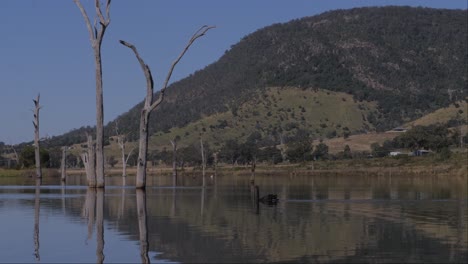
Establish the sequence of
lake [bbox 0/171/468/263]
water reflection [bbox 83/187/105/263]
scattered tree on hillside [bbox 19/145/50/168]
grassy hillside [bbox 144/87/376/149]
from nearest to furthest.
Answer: lake [bbox 0/171/468/263], water reflection [bbox 83/187/105/263], scattered tree on hillside [bbox 19/145/50/168], grassy hillside [bbox 144/87/376/149]

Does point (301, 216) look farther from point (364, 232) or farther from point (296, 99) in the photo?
point (296, 99)

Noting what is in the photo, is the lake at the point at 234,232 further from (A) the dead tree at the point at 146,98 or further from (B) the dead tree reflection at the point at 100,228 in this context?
(A) the dead tree at the point at 146,98

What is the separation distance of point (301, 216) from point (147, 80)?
21025 millimetres

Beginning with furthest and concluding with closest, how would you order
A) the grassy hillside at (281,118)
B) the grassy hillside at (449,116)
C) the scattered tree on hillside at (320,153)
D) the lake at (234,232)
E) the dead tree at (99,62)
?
the grassy hillside at (281,118) → the grassy hillside at (449,116) → the scattered tree on hillside at (320,153) → the dead tree at (99,62) → the lake at (234,232)

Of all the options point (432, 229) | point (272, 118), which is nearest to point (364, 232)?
point (432, 229)

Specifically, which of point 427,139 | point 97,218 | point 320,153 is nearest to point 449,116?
point 427,139

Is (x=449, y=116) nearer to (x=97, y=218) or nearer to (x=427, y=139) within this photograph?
(x=427, y=139)

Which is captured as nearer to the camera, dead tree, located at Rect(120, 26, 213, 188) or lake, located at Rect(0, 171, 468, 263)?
lake, located at Rect(0, 171, 468, 263)

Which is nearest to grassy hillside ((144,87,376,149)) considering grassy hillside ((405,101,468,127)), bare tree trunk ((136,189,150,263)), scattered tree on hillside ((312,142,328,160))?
grassy hillside ((405,101,468,127))

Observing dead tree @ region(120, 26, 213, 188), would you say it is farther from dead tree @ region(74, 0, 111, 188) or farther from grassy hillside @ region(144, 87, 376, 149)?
grassy hillside @ region(144, 87, 376, 149)

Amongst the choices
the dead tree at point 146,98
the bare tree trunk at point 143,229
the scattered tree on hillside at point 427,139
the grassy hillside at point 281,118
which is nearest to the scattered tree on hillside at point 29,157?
the grassy hillside at point 281,118

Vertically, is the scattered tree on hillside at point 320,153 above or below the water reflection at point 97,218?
above

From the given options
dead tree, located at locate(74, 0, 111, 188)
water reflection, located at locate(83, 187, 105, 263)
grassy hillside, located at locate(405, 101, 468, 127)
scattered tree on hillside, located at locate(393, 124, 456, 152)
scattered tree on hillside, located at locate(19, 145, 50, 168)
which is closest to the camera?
water reflection, located at locate(83, 187, 105, 263)

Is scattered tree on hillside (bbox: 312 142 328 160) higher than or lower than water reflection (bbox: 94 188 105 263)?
higher
